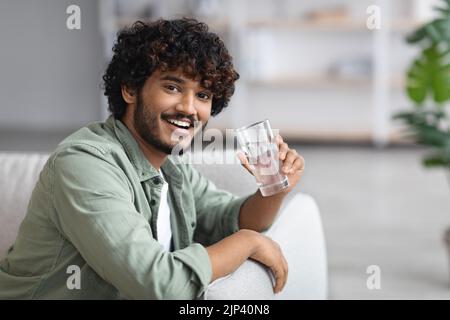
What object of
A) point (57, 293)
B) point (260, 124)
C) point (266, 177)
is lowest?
point (57, 293)

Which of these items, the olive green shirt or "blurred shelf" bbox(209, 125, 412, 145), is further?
"blurred shelf" bbox(209, 125, 412, 145)

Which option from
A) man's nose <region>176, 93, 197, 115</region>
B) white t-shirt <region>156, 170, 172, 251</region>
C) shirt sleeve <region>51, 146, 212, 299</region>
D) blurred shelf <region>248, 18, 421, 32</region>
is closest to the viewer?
shirt sleeve <region>51, 146, 212, 299</region>

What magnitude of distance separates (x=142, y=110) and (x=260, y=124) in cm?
24

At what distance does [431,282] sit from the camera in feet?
9.47

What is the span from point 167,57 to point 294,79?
4.65 metres

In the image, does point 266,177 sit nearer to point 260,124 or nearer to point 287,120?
point 260,124

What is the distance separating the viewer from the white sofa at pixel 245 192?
1688mm

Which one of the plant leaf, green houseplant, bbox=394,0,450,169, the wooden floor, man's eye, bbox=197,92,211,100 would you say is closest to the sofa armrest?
man's eye, bbox=197,92,211,100

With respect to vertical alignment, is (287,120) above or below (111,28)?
below

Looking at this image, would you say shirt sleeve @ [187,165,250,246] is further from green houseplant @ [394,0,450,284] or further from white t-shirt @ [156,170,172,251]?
green houseplant @ [394,0,450,284]

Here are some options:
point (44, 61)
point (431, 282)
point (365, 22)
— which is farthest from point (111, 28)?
point (431, 282)

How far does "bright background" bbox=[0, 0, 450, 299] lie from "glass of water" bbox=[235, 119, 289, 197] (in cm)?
260

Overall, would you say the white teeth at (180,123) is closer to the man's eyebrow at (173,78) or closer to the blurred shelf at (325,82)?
the man's eyebrow at (173,78)

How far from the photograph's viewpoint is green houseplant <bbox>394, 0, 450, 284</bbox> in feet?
8.92
